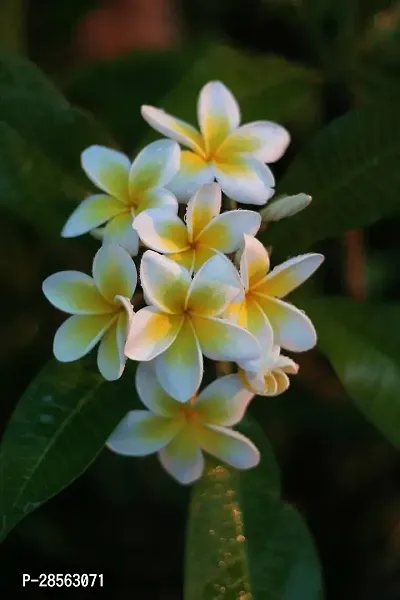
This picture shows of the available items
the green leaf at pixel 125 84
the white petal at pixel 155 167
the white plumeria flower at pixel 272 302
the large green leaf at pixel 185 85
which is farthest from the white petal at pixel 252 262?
the green leaf at pixel 125 84

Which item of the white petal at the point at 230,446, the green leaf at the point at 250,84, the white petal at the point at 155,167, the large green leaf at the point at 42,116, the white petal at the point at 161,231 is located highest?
the green leaf at the point at 250,84

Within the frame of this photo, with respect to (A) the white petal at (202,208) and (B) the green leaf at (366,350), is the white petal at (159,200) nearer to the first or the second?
(A) the white petal at (202,208)

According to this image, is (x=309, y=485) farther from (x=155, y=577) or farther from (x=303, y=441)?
(x=155, y=577)

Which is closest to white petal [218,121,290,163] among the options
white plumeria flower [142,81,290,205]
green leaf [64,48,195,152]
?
white plumeria flower [142,81,290,205]

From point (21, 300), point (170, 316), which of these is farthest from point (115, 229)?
point (21, 300)

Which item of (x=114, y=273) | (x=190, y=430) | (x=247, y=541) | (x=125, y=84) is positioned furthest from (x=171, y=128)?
(x=125, y=84)

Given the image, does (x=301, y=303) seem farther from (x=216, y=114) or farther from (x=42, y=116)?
(x=42, y=116)

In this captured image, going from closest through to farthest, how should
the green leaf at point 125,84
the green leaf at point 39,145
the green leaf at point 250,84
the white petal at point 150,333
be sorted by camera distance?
the white petal at point 150,333 → the green leaf at point 39,145 → the green leaf at point 250,84 → the green leaf at point 125,84
